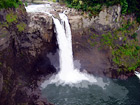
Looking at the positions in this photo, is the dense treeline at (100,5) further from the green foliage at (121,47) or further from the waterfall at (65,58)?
the waterfall at (65,58)

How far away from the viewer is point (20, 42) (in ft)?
51.6

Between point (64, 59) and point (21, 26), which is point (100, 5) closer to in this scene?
point (64, 59)

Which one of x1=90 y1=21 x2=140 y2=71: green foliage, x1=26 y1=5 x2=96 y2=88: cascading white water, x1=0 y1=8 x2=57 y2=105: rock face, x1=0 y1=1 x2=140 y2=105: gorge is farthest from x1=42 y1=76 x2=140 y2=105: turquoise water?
x1=90 y1=21 x2=140 y2=71: green foliage

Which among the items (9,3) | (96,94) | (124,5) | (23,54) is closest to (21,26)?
(9,3)

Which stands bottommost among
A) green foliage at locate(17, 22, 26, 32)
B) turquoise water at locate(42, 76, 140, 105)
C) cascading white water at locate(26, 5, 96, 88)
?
turquoise water at locate(42, 76, 140, 105)

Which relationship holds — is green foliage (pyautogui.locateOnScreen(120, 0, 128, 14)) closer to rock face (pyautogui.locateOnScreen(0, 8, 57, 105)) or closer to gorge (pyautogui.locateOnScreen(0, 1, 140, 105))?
gorge (pyautogui.locateOnScreen(0, 1, 140, 105))

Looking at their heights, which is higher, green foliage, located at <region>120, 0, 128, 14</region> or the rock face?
green foliage, located at <region>120, 0, 128, 14</region>

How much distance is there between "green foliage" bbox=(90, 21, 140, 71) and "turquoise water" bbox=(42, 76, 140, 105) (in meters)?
3.14

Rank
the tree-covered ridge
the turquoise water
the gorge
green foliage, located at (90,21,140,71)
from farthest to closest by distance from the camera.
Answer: green foliage, located at (90,21,140,71), the turquoise water, the gorge, the tree-covered ridge

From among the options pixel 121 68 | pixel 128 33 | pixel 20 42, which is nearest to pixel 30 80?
pixel 20 42

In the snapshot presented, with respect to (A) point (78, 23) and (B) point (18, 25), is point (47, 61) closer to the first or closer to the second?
(B) point (18, 25)

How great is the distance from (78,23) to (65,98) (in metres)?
10.4

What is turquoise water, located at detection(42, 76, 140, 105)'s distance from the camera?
14.6 meters

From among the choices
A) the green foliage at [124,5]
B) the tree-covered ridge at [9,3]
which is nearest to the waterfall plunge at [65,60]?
the tree-covered ridge at [9,3]
